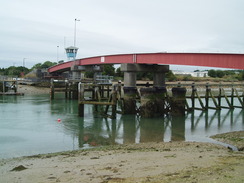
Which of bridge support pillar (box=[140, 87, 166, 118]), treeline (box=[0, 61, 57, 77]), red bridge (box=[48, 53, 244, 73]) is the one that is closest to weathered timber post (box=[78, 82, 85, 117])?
bridge support pillar (box=[140, 87, 166, 118])

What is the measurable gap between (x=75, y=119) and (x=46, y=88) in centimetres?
3306

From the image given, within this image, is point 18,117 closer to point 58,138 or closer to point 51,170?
point 58,138

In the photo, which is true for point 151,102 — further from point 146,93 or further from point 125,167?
point 125,167

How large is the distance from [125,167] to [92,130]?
8906 millimetres

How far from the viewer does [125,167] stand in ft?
27.0

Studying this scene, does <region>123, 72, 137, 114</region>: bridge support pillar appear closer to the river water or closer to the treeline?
the river water

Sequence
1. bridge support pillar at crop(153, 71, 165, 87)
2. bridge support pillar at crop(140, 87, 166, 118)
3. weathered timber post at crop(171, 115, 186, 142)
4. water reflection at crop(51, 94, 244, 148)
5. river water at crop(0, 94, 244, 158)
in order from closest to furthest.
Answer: river water at crop(0, 94, 244, 158) < water reflection at crop(51, 94, 244, 148) < weathered timber post at crop(171, 115, 186, 142) < bridge support pillar at crop(140, 87, 166, 118) < bridge support pillar at crop(153, 71, 165, 87)

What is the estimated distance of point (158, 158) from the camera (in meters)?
9.32

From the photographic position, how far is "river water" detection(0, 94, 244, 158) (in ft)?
43.2

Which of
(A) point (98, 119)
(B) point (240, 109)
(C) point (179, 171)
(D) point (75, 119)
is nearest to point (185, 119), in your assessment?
(A) point (98, 119)

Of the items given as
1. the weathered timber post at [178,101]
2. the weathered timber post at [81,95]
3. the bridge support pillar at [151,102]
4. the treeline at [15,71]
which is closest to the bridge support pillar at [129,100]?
the bridge support pillar at [151,102]

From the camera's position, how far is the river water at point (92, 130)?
43.2 ft

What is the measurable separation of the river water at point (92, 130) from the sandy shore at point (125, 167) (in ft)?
7.36

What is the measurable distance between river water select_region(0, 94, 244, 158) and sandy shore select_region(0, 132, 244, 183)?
2245 mm
